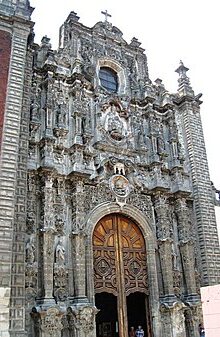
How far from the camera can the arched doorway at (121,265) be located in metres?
13.3

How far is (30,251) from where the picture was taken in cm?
1190

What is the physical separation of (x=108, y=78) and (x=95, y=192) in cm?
591

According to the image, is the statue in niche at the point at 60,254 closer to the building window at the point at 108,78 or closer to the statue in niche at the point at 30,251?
the statue in niche at the point at 30,251

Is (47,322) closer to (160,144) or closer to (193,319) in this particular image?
(193,319)

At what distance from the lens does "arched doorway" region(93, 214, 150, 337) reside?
43.5 feet

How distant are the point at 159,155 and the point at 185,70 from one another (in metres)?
5.44

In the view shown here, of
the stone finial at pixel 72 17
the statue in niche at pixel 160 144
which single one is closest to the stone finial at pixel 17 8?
the stone finial at pixel 72 17

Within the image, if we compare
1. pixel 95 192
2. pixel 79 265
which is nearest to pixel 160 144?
pixel 95 192

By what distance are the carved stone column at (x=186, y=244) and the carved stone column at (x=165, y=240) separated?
1.72 ft

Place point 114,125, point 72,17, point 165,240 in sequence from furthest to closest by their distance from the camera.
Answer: point 72,17 → point 114,125 → point 165,240

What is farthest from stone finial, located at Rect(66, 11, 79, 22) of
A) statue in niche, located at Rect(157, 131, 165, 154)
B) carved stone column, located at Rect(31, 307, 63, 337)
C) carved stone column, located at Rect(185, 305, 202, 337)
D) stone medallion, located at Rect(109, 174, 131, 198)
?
carved stone column, located at Rect(185, 305, 202, 337)

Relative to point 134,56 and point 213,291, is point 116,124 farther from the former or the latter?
point 213,291

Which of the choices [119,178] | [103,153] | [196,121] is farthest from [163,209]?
[196,121]

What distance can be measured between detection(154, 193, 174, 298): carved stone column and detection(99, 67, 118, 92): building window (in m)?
5.35
